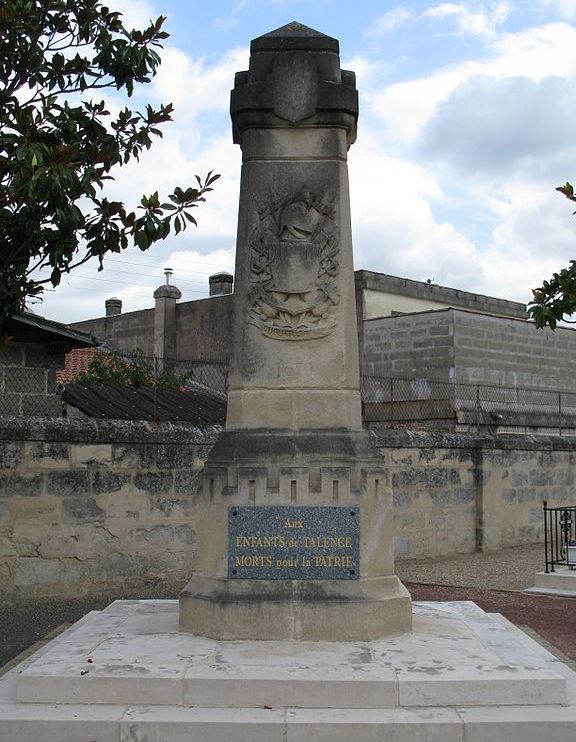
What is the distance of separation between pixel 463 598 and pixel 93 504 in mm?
4031

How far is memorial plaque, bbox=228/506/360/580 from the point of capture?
19.6ft

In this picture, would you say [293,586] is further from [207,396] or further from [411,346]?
[411,346]

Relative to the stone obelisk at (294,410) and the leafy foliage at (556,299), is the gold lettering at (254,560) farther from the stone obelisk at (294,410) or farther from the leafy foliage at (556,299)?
the leafy foliage at (556,299)

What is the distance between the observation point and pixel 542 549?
46.9 ft

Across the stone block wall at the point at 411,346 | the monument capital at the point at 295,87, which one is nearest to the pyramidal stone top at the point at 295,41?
the monument capital at the point at 295,87

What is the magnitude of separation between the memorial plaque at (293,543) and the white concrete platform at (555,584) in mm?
5088

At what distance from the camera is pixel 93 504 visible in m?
9.94

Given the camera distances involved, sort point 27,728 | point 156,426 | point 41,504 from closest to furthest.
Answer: point 27,728 → point 41,504 → point 156,426

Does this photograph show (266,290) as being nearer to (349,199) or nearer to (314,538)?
(349,199)

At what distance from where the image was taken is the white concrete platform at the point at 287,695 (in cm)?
471

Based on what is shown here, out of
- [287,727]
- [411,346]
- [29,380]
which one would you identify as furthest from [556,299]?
[411,346]

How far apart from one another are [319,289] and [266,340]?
1.65 ft

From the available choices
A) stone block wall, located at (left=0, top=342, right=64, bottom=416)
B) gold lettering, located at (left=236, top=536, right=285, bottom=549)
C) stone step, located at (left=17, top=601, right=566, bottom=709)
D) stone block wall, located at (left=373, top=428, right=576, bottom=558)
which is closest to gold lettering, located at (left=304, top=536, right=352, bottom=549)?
gold lettering, located at (left=236, top=536, right=285, bottom=549)

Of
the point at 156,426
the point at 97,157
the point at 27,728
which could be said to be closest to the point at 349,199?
the point at 97,157
